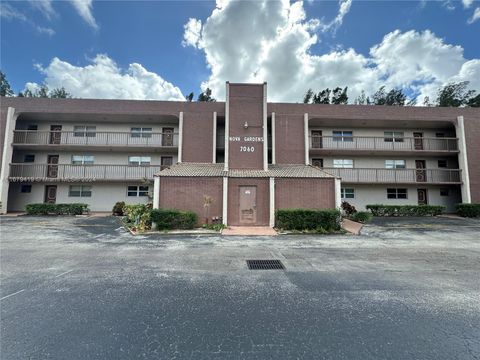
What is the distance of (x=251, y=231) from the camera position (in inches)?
484

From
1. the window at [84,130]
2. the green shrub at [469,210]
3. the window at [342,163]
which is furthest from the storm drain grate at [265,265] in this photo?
the green shrub at [469,210]

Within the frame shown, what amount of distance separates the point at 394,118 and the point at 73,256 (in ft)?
76.9

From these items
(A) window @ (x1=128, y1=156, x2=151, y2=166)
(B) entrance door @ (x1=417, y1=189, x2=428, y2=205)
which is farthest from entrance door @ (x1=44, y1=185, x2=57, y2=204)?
(B) entrance door @ (x1=417, y1=189, x2=428, y2=205)

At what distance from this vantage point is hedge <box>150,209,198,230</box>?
1236 cm

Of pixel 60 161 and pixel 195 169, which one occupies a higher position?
pixel 60 161

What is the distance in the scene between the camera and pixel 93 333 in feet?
10.5

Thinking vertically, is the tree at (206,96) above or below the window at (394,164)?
above

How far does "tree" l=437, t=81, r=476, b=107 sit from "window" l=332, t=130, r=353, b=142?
75.5ft

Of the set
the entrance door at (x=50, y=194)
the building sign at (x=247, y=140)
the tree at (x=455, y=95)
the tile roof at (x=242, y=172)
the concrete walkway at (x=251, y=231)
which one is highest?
the tree at (x=455, y=95)

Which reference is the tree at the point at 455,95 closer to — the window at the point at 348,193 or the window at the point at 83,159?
the window at the point at 348,193

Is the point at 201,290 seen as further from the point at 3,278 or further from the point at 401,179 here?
the point at 401,179

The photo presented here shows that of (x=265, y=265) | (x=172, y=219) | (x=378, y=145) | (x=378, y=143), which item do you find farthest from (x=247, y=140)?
(x=378, y=143)

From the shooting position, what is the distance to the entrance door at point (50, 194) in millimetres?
19766

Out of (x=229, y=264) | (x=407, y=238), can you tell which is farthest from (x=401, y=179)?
(x=229, y=264)
